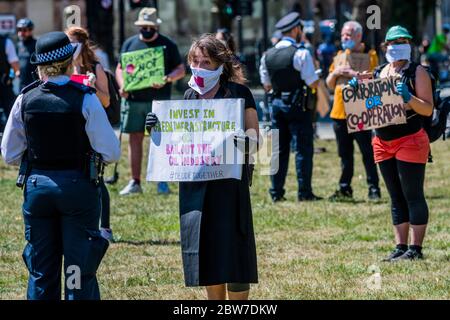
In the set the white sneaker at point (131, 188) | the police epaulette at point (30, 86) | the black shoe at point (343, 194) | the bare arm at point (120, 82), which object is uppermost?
the police epaulette at point (30, 86)

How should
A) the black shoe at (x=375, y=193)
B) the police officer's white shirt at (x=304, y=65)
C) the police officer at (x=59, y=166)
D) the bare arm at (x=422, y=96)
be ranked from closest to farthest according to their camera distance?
the police officer at (x=59, y=166) → the bare arm at (x=422, y=96) → the police officer's white shirt at (x=304, y=65) → the black shoe at (x=375, y=193)

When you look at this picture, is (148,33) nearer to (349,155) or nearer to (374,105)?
(349,155)

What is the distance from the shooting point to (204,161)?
6922 millimetres

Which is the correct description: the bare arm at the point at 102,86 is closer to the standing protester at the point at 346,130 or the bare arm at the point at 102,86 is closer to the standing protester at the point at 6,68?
the standing protester at the point at 346,130

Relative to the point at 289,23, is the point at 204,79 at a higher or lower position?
lower

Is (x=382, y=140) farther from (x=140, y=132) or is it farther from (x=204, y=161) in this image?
(x=140, y=132)

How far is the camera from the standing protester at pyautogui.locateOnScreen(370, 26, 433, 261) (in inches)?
359

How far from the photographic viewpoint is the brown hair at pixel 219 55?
276 inches

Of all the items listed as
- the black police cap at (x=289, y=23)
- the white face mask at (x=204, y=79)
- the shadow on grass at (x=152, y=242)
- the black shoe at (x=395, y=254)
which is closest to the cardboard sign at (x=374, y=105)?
the black shoe at (x=395, y=254)

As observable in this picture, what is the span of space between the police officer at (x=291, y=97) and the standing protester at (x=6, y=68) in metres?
5.54

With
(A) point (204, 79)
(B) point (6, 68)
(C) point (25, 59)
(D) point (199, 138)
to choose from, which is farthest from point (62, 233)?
(B) point (6, 68)

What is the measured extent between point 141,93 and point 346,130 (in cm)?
250

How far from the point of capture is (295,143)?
1343 centimetres
